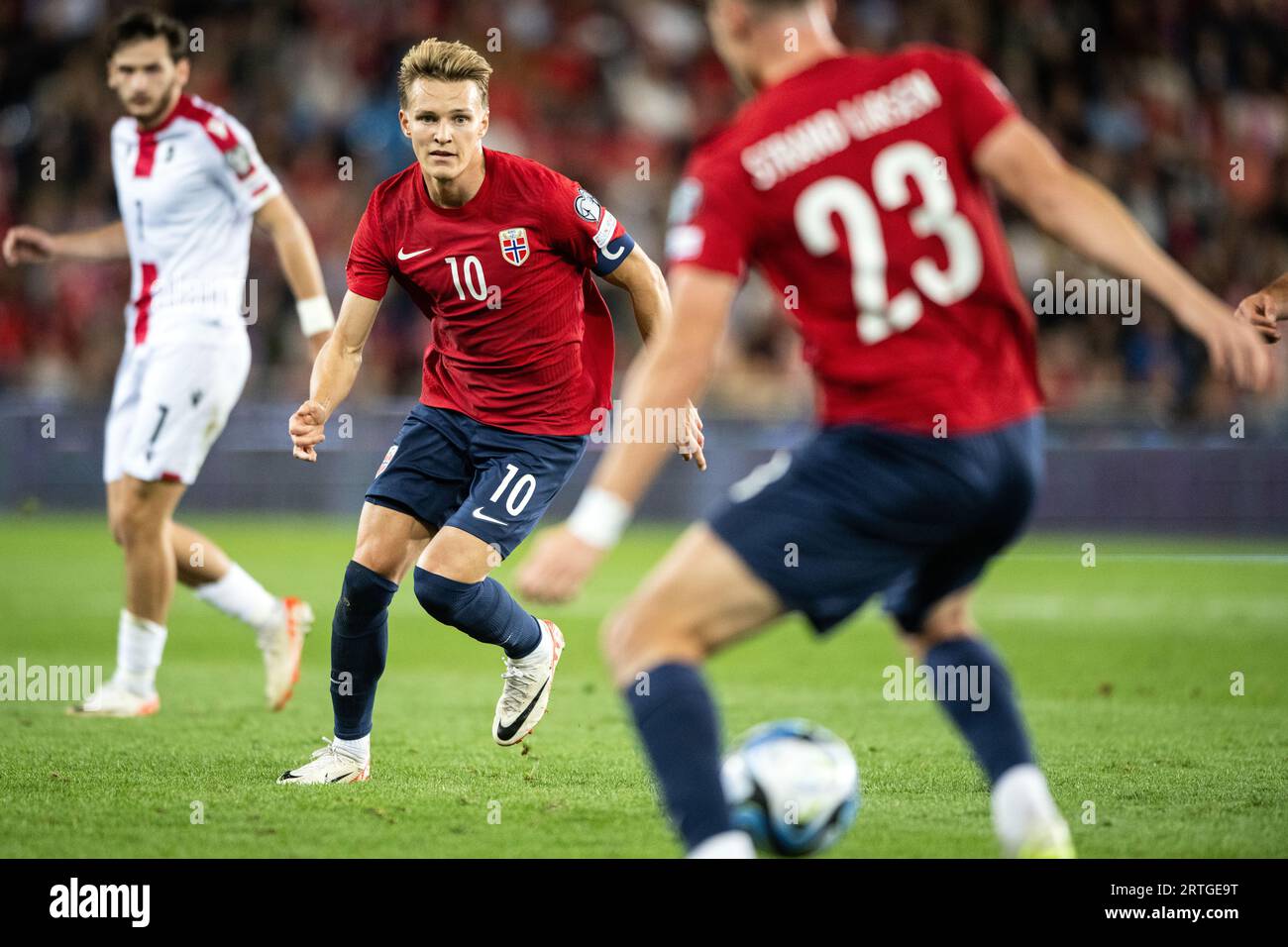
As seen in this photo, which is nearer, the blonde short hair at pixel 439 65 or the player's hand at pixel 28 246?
the blonde short hair at pixel 439 65

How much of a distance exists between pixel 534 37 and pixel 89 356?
6.78 m

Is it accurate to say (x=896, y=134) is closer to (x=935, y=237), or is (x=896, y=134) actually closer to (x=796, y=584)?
(x=935, y=237)

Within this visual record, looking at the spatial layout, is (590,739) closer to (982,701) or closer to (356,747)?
(356,747)

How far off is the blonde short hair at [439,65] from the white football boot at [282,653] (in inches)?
108

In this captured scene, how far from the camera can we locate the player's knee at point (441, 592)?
559 centimetres

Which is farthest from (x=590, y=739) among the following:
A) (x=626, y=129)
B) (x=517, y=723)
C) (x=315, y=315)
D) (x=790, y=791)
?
(x=626, y=129)

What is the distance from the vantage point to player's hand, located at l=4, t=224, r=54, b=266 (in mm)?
7121

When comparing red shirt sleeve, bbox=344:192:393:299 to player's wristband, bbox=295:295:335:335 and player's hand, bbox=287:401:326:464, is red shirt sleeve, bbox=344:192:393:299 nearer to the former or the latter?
player's hand, bbox=287:401:326:464

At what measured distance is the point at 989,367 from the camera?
3.74 metres

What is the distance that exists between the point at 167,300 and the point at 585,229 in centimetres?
232

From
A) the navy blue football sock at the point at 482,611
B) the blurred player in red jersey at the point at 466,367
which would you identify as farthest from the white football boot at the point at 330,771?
the navy blue football sock at the point at 482,611

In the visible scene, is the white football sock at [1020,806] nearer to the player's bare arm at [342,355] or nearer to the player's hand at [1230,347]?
the player's hand at [1230,347]

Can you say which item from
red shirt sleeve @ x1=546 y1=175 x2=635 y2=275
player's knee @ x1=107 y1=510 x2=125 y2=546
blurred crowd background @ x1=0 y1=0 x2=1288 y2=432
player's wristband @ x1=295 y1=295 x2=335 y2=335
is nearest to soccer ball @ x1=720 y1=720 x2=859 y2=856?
red shirt sleeve @ x1=546 y1=175 x2=635 y2=275

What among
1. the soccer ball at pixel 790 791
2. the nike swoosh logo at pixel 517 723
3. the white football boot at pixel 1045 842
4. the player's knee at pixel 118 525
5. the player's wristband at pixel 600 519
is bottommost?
the white football boot at pixel 1045 842
